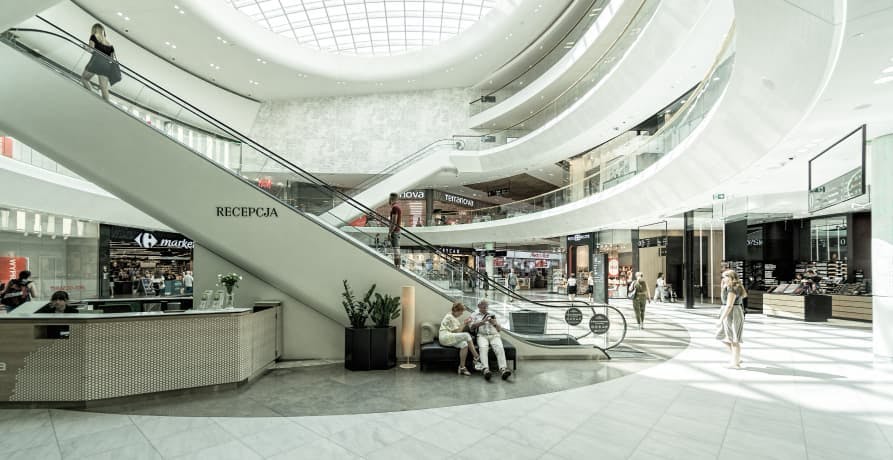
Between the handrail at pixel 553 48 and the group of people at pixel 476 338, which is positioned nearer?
the group of people at pixel 476 338

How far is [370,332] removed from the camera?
23.3 feet

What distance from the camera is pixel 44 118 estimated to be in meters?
6.71

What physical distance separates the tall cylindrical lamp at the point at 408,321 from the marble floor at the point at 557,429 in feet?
7.91

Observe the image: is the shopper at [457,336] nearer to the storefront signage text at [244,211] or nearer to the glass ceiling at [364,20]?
the storefront signage text at [244,211]

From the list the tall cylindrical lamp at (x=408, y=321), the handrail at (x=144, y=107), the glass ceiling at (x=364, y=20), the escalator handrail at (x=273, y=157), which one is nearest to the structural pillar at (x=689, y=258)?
the escalator handrail at (x=273, y=157)

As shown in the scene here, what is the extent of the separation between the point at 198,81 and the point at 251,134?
5.06 m

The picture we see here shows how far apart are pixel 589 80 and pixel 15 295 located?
17436mm

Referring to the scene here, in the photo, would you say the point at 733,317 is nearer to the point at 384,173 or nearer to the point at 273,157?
the point at 273,157

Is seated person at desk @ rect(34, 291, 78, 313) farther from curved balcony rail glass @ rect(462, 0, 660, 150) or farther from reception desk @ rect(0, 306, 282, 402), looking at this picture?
curved balcony rail glass @ rect(462, 0, 660, 150)

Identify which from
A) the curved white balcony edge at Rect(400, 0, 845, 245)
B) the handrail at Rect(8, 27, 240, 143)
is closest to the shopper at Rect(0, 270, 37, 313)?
the handrail at Rect(8, 27, 240, 143)

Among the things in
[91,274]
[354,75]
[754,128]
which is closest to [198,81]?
[354,75]

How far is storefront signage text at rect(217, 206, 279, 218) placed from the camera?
7422 mm

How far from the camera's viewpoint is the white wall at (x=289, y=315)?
7.91 meters

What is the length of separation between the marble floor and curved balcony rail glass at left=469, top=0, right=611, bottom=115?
65.2 ft
